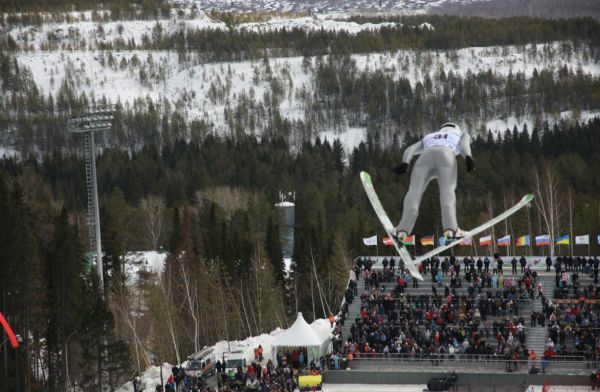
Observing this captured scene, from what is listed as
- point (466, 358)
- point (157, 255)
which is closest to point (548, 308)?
point (466, 358)

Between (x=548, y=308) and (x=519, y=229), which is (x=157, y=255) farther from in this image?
(x=548, y=308)

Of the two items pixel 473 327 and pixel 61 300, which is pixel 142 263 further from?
pixel 473 327

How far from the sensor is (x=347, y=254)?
7912cm

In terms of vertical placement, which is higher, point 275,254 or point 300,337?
point 275,254

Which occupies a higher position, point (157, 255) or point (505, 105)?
point (505, 105)

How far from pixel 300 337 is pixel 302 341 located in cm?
25

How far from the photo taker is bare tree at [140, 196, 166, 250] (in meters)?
110

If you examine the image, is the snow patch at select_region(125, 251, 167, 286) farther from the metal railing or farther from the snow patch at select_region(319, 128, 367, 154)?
the snow patch at select_region(319, 128, 367, 154)

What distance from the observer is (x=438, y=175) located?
32.2 m

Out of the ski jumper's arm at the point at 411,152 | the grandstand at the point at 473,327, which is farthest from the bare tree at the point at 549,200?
the ski jumper's arm at the point at 411,152

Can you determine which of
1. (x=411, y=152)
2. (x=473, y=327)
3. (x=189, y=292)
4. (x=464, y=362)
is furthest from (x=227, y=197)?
(x=411, y=152)

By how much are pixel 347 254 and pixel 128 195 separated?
5696 centimetres

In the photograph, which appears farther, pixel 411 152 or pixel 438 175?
pixel 411 152

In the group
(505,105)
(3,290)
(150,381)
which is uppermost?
(505,105)
